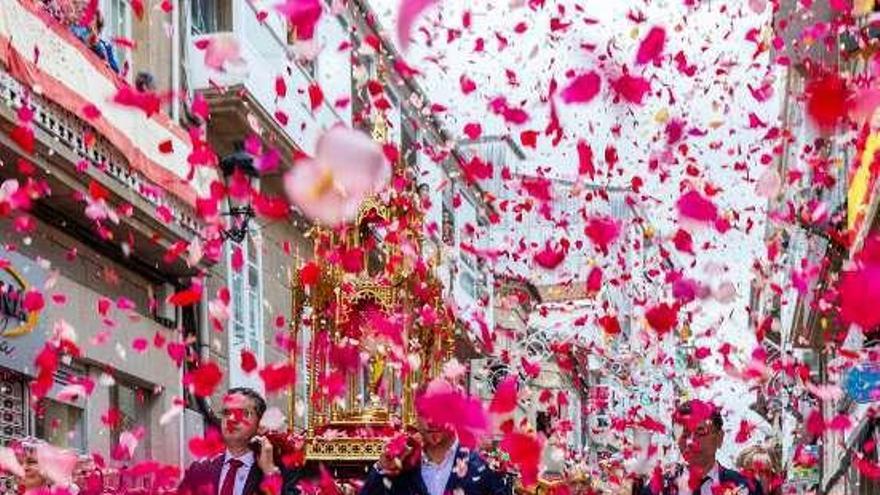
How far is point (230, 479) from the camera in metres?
7.66

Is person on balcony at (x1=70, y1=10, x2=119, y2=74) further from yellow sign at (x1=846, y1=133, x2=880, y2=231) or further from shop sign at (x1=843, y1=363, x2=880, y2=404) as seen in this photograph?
shop sign at (x1=843, y1=363, x2=880, y2=404)

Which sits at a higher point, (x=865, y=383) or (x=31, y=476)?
(x=865, y=383)

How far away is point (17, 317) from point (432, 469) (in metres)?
6.09

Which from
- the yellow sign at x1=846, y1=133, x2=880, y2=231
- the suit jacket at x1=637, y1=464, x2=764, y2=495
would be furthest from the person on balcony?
the yellow sign at x1=846, y1=133, x2=880, y2=231

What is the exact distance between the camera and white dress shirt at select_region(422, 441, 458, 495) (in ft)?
25.0

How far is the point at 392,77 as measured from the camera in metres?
28.5

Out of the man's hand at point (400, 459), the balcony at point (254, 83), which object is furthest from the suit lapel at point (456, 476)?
the balcony at point (254, 83)

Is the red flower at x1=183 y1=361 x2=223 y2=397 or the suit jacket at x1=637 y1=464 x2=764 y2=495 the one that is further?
the red flower at x1=183 y1=361 x2=223 y2=397

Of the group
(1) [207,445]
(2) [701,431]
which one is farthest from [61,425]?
(2) [701,431]

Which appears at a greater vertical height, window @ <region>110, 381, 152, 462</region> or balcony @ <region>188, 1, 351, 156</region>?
balcony @ <region>188, 1, 351, 156</region>

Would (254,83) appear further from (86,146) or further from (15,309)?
(15,309)

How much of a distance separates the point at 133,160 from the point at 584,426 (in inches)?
1887

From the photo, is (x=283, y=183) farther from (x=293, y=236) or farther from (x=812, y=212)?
(x=812, y=212)

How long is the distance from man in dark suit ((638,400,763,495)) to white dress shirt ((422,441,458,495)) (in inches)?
47.8
